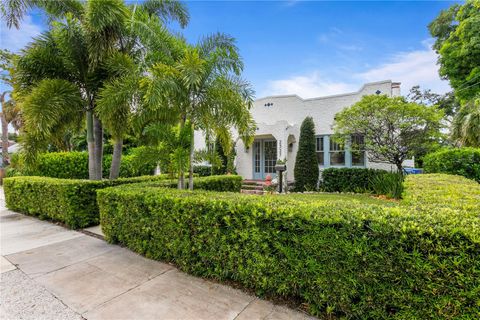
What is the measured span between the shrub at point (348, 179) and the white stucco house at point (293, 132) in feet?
2.99

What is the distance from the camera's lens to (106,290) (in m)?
2.97

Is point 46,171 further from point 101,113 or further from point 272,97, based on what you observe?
point 272,97

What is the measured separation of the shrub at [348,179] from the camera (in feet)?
31.6

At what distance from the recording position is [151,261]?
12.5 feet

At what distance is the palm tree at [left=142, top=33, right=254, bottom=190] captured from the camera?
4848mm

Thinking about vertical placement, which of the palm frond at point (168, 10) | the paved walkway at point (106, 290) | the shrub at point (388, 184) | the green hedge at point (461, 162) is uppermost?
the palm frond at point (168, 10)

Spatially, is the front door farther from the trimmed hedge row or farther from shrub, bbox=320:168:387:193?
the trimmed hedge row

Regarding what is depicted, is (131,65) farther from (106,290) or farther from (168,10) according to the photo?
(106,290)

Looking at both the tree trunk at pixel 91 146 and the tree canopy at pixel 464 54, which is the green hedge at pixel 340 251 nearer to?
the tree trunk at pixel 91 146

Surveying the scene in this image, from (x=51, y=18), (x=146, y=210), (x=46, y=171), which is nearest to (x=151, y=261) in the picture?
(x=146, y=210)

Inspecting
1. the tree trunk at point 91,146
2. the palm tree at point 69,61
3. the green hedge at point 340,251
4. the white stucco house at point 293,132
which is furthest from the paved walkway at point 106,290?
the white stucco house at point 293,132

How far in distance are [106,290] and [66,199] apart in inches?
144

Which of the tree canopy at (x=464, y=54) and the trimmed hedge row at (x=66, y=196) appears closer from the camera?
the trimmed hedge row at (x=66, y=196)

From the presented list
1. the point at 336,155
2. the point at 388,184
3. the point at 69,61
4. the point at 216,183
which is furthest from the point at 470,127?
the point at 69,61
